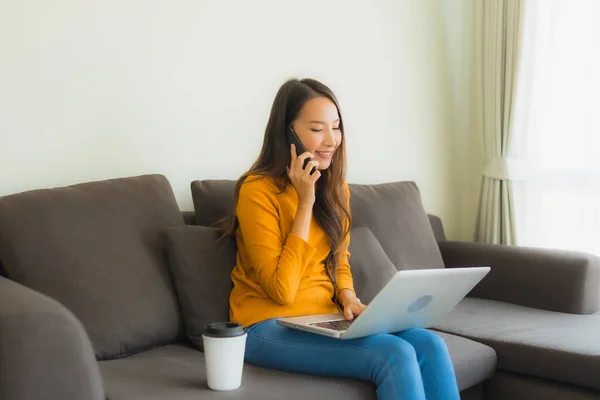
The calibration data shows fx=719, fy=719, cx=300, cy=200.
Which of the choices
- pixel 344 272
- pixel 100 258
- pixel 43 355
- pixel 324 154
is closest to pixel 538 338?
pixel 344 272

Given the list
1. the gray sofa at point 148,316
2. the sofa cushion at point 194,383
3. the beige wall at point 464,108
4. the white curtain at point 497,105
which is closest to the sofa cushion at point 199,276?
the gray sofa at point 148,316

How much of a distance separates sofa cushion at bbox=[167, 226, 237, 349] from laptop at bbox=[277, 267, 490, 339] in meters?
0.24

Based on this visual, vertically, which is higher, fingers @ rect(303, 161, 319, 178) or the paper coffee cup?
fingers @ rect(303, 161, 319, 178)

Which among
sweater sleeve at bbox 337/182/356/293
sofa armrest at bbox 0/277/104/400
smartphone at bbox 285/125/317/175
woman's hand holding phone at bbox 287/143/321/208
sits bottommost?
sweater sleeve at bbox 337/182/356/293

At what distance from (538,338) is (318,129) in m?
0.94

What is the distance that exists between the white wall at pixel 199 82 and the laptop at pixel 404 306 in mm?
850

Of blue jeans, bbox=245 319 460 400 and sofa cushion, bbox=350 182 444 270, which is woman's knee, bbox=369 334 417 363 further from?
sofa cushion, bbox=350 182 444 270

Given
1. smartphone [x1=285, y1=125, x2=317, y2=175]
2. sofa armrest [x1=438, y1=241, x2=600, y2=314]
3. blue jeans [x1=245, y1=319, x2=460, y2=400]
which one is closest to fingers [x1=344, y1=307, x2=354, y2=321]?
blue jeans [x1=245, y1=319, x2=460, y2=400]

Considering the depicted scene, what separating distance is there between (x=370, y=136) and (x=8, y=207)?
1.72m

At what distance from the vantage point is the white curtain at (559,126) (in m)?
3.01

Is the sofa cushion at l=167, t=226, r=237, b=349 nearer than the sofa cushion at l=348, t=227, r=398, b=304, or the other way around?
the sofa cushion at l=167, t=226, r=237, b=349

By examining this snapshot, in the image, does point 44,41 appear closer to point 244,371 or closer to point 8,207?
point 8,207

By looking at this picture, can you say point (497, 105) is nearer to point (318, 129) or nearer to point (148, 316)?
point (318, 129)

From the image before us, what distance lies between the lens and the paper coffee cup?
5.06 ft
